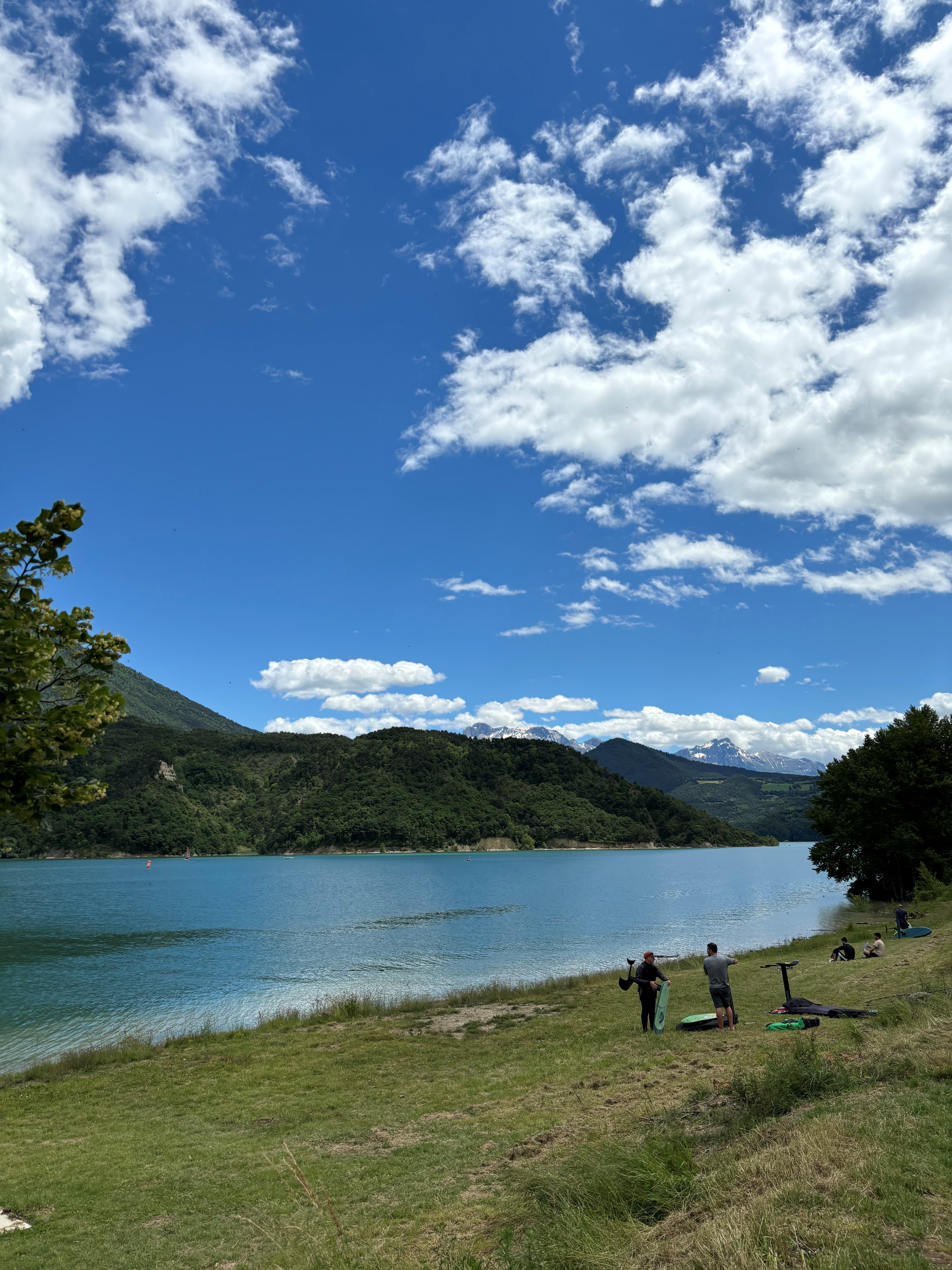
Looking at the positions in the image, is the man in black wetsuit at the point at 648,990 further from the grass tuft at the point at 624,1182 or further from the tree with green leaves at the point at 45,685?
the tree with green leaves at the point at 45,685

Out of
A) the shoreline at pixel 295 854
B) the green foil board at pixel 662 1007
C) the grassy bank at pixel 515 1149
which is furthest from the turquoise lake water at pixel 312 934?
the shoreline at pixel 295 854

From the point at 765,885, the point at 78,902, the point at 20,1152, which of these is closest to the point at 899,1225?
the point at 20,1152

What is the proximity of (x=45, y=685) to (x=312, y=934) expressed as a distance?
47.4 meters

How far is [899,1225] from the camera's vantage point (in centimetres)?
443

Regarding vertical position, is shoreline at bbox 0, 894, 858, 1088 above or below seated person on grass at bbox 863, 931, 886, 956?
below

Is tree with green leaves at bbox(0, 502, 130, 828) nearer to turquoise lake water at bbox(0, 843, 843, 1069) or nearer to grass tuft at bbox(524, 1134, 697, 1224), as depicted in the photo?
grass tuft at bbox(524, 1134, 697, 1224)

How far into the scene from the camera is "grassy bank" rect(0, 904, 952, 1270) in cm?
495

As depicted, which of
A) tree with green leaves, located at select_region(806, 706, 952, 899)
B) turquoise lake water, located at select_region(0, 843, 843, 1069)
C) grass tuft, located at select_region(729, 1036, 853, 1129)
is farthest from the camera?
tree with green leaves, located at select_region(806, 706, 952, 899)

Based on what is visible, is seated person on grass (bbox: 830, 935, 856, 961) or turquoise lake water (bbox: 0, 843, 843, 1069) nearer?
seated person on grass (bbox: 830, 935, 856, 961)

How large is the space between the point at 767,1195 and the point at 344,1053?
49.2 ft

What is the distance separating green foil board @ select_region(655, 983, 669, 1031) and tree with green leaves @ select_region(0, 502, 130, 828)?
1448 centimetres

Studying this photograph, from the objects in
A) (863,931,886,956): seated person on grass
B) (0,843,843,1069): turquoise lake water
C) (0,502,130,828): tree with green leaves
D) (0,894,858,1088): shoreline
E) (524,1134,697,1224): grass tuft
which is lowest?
(0,843,843,1069): turquoise lake water

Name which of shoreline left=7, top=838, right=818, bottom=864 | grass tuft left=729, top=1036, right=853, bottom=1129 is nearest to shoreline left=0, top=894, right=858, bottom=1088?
grass tuft left=729, top=1036, right=853, bottom=1129

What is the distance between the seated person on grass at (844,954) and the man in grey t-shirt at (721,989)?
10174 mm
